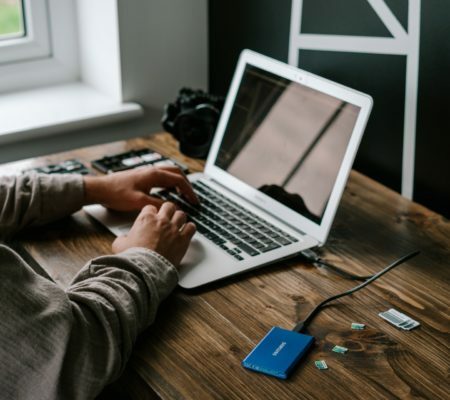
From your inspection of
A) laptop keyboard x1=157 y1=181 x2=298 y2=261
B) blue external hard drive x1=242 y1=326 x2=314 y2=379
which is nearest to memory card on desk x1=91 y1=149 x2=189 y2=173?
laptop keyboard x1=157 y1=181 x2=298 y2=261

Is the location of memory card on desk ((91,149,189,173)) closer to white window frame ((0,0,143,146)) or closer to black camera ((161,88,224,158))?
black camera ((161,88,224,158))

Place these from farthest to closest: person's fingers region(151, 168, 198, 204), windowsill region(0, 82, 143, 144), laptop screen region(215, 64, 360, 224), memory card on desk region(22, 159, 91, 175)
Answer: windowsill region(0, 82, 143, 144) → memory card on desk region(22, 159, 91, 175) → person's fingers region(151, 168, 198, 204) → laptop screen region(215, 64, 360, 224)

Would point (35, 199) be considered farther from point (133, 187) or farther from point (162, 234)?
point (162, 234)

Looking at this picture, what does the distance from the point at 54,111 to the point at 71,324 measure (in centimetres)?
108

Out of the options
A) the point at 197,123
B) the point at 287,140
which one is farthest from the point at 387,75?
the point at 197,123

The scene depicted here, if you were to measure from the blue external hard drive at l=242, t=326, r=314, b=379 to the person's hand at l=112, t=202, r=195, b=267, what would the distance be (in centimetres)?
23

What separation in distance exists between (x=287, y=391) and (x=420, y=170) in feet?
2.37

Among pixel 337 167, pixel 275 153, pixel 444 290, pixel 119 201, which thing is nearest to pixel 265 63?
pixel 275 153

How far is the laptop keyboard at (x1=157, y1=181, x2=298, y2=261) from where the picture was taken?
1.34m

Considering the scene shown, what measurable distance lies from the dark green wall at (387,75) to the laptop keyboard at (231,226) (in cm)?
37

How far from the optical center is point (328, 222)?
135 cm

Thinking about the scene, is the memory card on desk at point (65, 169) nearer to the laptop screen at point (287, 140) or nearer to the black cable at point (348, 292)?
the laptop screen at point (287, 140)

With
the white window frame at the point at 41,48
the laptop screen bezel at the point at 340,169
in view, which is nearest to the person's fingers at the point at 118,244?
the laptop screen bezel at the point at 340,169

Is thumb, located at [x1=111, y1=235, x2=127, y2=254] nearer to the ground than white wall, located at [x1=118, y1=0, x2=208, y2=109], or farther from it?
nearer to the ground
